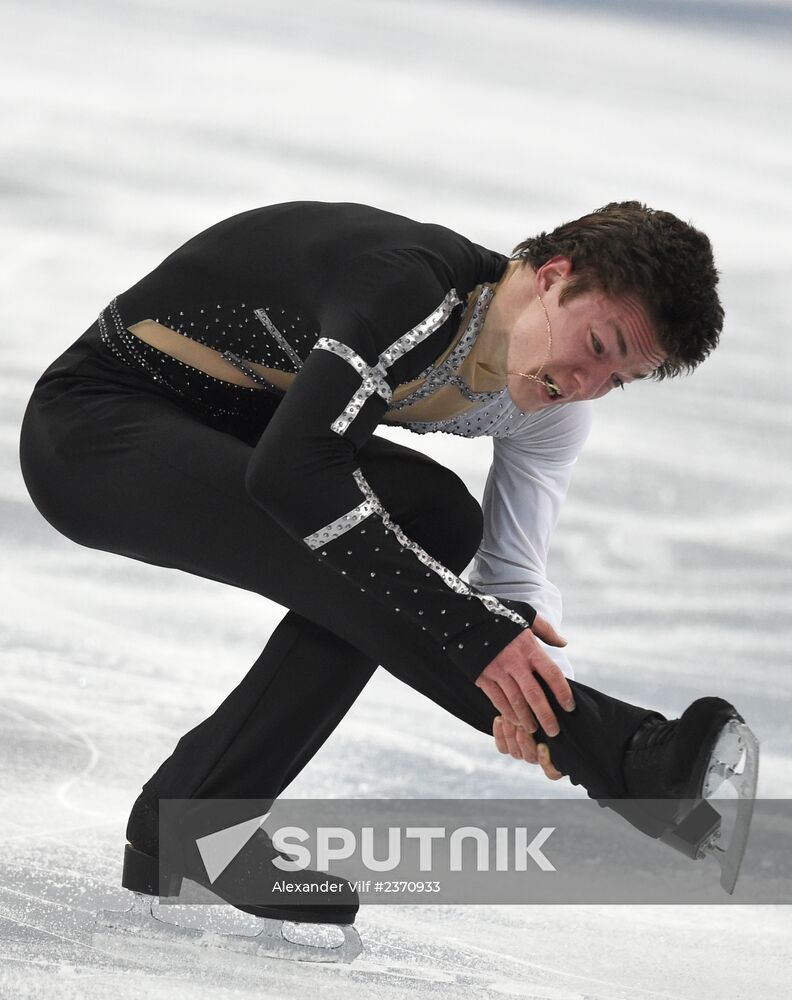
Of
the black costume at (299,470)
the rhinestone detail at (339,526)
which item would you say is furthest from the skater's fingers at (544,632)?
the rhinestone detail at (339,526)

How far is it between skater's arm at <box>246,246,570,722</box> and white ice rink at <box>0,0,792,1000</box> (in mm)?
421

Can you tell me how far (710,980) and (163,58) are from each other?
4.57 meters

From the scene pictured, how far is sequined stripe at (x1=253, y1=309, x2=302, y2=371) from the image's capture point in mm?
1559

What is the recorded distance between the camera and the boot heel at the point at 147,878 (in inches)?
64.8

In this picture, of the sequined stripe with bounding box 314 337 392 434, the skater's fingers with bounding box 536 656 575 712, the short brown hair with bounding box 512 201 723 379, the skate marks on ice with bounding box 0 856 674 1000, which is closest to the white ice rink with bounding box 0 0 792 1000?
the skate marks on ice with bounding box 0 856 674 1000

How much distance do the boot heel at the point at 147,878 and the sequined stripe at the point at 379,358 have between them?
0.62 metres

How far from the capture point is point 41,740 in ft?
7.36

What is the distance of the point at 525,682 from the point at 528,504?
46 centimetres

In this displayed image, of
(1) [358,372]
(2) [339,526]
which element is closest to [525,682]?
(2) [339,526]

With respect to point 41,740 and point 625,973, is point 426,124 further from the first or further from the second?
point 625,973

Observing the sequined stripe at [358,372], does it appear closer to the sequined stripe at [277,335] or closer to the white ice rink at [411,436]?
the sequined stripe at [277,335]

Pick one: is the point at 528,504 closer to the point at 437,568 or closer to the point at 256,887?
the point at 437,568

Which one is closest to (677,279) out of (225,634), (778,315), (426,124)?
(225,634)

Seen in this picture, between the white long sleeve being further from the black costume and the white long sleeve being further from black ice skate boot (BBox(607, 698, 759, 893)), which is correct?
black ice skate boot (BBox(607, 698, 759, 893))
